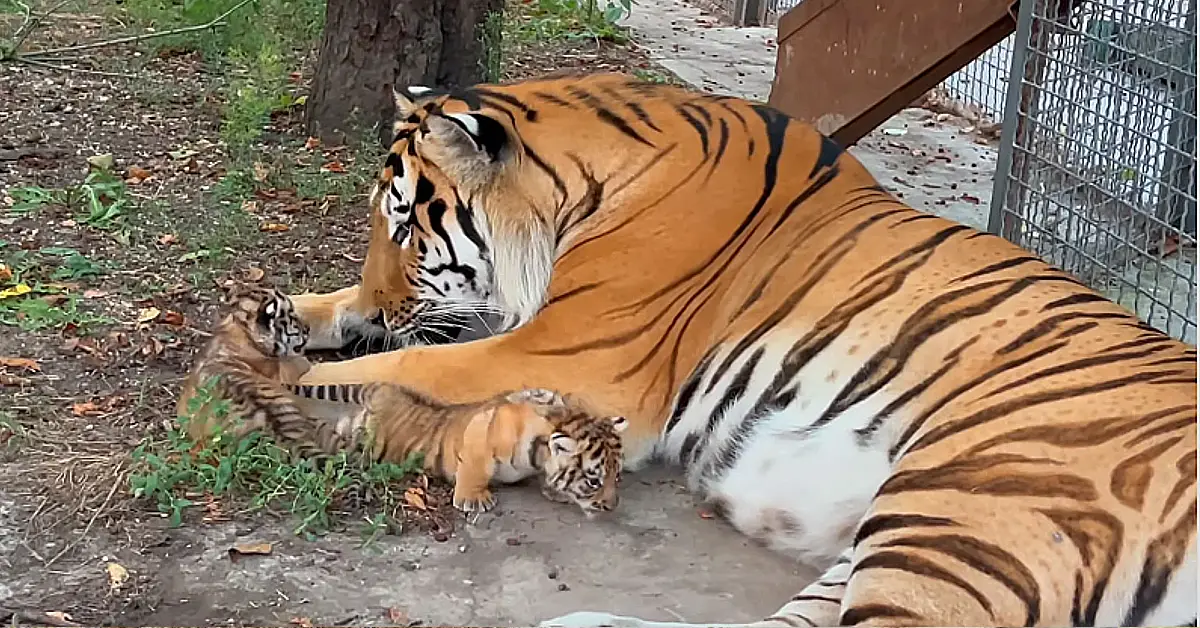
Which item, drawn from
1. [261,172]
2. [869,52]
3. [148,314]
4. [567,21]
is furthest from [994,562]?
[567,21]

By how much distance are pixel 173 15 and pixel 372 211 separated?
382 centimetres

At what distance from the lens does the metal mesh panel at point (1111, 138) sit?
14.5 feet

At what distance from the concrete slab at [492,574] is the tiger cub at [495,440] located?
82 millimetres

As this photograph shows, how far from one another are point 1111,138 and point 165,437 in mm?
3044

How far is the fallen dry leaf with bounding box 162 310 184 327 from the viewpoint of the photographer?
4141 mm

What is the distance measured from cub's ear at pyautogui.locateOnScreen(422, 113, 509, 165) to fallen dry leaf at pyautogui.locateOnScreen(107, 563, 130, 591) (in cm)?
127

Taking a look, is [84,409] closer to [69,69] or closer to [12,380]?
[12,380]

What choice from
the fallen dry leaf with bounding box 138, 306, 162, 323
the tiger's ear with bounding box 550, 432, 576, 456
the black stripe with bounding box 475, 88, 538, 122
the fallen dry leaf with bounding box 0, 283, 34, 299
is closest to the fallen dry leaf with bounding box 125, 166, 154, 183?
the fallen dry leaf with bounding box 0, 283, 34, 299

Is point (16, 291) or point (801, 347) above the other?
point (801, 347)

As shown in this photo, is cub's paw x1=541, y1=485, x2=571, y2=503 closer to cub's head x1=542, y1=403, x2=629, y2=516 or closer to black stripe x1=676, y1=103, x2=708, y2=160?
cub's head x1=542, y1=403, x2=629, y2=516

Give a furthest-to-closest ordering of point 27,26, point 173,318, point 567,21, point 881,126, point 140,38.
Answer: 1. point 567,21
2. point 881,126
3. point 27,26
4. point 140,38
5. point 173,318

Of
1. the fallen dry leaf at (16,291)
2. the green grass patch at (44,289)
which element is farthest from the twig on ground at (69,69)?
the fallen dry leaf at (16,291)

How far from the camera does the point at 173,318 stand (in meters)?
4.16

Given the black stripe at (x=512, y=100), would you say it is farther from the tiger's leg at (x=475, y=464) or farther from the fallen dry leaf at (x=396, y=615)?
the fallen dry leaf at (x=396, y=615)
